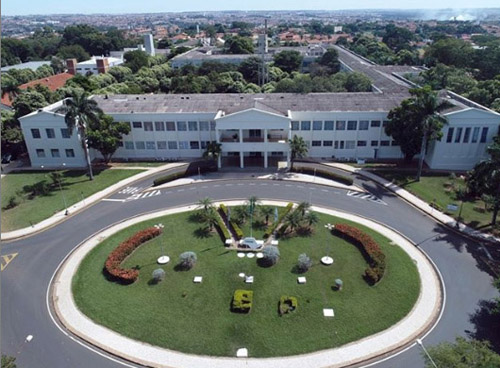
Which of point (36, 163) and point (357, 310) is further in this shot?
point (36, 163)

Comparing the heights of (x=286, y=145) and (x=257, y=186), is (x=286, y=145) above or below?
above

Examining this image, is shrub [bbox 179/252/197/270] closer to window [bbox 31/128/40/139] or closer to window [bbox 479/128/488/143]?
window [bbox 31/128/40/139]

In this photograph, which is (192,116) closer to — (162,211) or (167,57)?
(162,211)

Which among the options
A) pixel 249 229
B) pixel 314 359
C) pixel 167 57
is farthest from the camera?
pixel 167 57

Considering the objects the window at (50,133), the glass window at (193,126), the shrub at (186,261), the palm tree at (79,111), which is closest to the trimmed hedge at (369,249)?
the shrub at (186,261)

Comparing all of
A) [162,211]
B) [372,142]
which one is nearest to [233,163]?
[162,211]

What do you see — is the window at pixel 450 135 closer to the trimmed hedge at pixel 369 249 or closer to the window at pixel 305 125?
the window at pixel 305 125
